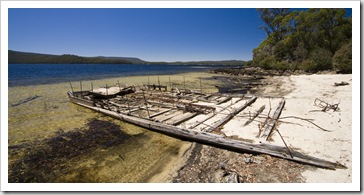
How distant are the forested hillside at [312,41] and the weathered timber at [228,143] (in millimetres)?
28221

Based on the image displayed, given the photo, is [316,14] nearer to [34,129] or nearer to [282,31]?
[282,31]

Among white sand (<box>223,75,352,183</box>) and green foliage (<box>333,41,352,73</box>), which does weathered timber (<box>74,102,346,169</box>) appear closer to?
white sand (<box>223,75,352,183</box>)

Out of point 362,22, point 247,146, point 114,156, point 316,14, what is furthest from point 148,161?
point 316,14

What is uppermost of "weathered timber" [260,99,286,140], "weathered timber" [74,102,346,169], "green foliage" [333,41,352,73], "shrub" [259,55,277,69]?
"shrub" [259,55,277,69]

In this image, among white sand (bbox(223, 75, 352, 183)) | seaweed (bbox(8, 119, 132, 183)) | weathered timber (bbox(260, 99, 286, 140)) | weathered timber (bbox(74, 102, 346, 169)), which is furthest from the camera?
weathered timber (bbox(260, 99, 286, 140))

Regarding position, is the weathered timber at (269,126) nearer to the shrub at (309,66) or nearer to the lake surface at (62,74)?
the shrub at (309,66)

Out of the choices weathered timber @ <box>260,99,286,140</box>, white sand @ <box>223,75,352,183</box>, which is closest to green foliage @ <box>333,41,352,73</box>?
white sand @ <box>223,75,352,183</box>

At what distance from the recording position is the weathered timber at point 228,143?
5203 millimetres

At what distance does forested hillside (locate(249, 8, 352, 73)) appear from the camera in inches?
1300

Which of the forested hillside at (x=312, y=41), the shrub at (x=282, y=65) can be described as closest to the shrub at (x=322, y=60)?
the forested hillside at (x=312, y=41)

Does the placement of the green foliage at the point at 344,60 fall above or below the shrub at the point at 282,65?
below

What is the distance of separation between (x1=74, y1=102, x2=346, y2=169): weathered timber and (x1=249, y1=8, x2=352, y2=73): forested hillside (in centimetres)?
2822

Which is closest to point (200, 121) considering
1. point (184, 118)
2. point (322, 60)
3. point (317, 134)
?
point (184, 118)

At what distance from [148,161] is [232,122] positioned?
4.69 metres
